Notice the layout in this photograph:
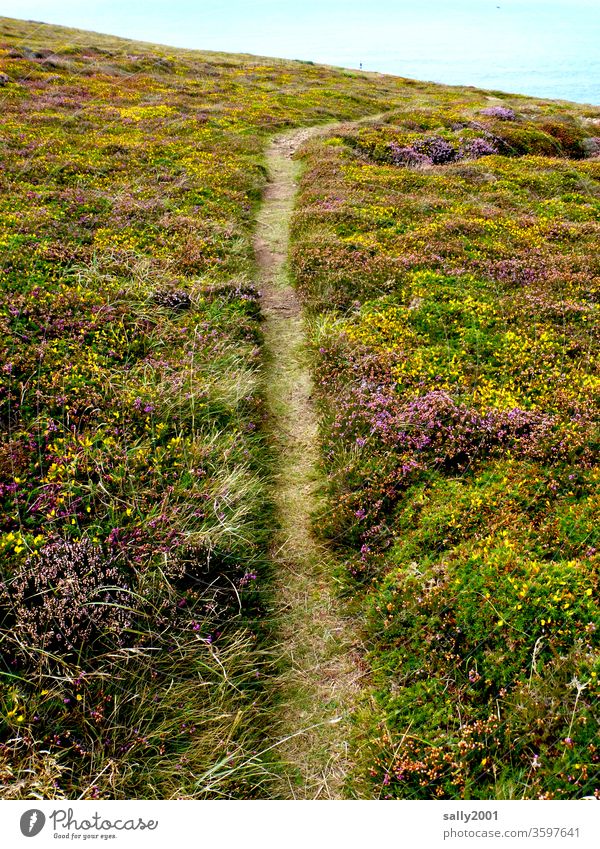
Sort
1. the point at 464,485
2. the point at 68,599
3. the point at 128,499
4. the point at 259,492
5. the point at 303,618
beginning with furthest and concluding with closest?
the point at 259,492, the point at 464,485, the point at 128,499, the point at 303,618, the point at 68,599

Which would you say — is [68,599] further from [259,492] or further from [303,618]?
[259,492]

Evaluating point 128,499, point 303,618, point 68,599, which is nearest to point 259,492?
point 128,499

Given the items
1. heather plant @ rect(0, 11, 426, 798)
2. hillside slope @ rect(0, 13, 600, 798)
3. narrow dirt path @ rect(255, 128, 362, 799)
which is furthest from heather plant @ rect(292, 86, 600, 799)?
heather plant @ rect(0, 11, 426, 798)

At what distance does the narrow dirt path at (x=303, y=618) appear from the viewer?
5.19 metres

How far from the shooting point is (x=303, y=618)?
656 centimetres

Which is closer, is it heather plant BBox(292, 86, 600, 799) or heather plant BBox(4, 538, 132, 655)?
heather plant BBox(292, 86, 600, 799)

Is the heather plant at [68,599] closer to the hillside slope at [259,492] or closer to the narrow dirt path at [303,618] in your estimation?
the hillside slope at [259,492]

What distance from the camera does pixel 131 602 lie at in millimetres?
5879

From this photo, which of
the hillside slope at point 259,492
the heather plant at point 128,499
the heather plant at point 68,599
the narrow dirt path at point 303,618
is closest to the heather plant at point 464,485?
the hillside slope at point 259,492

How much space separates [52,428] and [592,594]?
7283 millimetres

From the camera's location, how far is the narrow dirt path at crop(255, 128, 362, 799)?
5188 millimetres

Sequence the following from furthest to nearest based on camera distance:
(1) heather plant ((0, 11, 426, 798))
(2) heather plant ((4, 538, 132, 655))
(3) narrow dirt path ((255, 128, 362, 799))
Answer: (2) heather plant ((4, 538, 132, 655)) → (3) narrow dirt path ((255, 128, 362, 799)) → (1) heather plant ((0, 11, 426, 798))

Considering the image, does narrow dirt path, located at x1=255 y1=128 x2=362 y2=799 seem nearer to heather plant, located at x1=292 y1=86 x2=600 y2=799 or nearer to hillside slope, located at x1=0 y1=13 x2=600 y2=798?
hillside slope, located at x1=0 y1=13 x2=600 y2=798
